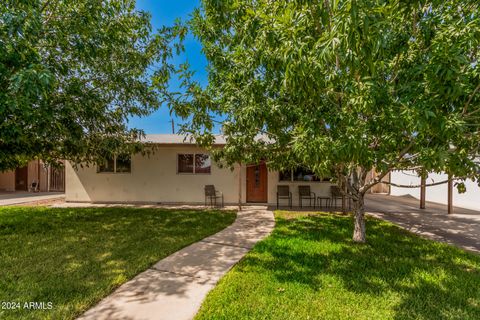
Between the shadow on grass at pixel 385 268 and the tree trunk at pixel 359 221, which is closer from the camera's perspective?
the shadow on grass at pixel 385 268

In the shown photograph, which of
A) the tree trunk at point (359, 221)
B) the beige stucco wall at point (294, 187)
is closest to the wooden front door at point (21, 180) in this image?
the beige stucco wall at point (294, 187)

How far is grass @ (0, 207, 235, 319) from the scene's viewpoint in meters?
3.18

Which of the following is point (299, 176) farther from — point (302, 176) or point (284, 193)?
point (284, 193)

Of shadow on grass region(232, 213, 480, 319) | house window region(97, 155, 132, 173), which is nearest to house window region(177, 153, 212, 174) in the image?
house window region(97, 155, 132, 173)

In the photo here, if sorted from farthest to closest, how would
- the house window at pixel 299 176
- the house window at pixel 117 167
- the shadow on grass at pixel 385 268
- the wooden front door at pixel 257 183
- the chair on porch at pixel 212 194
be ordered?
the house window at pixel 117 167 < the wooden front door at pixel 257 183 < the house window at pixel 299 176 < the chair on porch at pixel 212 194 < the shadow on grass at pixel 385 268

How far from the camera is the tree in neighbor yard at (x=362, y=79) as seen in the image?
7.59ft

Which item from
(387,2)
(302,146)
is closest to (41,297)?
(302,146)

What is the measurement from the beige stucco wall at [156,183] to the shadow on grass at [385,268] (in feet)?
15.3

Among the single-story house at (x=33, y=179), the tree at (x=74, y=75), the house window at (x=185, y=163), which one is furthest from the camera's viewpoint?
the single-story house at (x=33, y=179)

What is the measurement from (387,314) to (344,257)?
1671 millimetres

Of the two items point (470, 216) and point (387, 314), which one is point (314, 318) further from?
point (470, 216)

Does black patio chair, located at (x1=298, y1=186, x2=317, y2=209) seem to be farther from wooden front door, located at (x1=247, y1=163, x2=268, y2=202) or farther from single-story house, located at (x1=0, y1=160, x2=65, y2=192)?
single-story house, located at (x1=0, y1=160, x2=65, y2=192)

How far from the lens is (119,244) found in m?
5.21

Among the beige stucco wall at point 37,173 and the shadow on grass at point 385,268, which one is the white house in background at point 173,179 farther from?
the beige stucco wall at point 37,173
